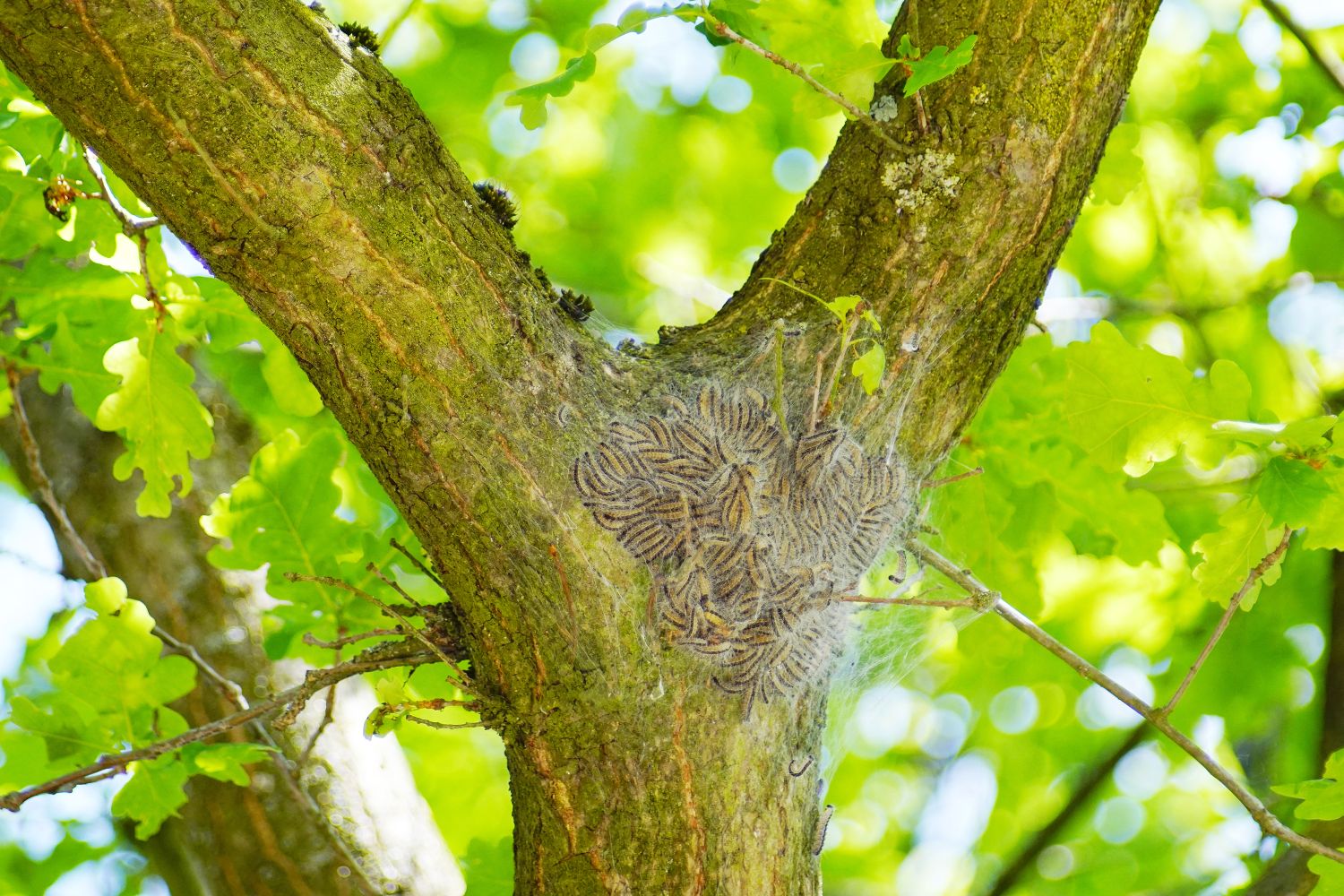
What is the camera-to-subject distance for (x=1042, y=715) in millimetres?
5156

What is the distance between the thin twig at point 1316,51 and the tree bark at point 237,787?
420cm

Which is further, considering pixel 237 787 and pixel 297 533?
pixel 237 787

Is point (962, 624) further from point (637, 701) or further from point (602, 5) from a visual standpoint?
point (602, 5)

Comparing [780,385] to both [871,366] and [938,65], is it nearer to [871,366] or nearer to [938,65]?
[871,366]

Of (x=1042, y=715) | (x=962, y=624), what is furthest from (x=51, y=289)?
(x=1042, y=715)

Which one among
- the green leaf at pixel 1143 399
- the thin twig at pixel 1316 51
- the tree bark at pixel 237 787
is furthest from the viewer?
the thin twig at pixel 1316 51

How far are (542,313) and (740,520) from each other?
1.74 ft

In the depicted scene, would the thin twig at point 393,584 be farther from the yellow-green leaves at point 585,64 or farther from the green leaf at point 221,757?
the yellow-green leaves at point 585,64

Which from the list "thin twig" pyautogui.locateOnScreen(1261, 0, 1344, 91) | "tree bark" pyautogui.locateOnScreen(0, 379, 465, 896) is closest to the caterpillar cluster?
"tree bark" pyautogui.locateOnScreen(0, 379, 465, 896)

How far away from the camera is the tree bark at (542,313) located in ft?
5.59

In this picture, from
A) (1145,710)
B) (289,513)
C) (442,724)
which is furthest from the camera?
(289,513)

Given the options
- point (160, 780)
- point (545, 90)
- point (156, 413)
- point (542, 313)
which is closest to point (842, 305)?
point (542, 313)

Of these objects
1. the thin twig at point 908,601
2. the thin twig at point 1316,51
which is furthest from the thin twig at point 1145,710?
the thin twig at point 1316,51

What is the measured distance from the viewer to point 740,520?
1.98 m
